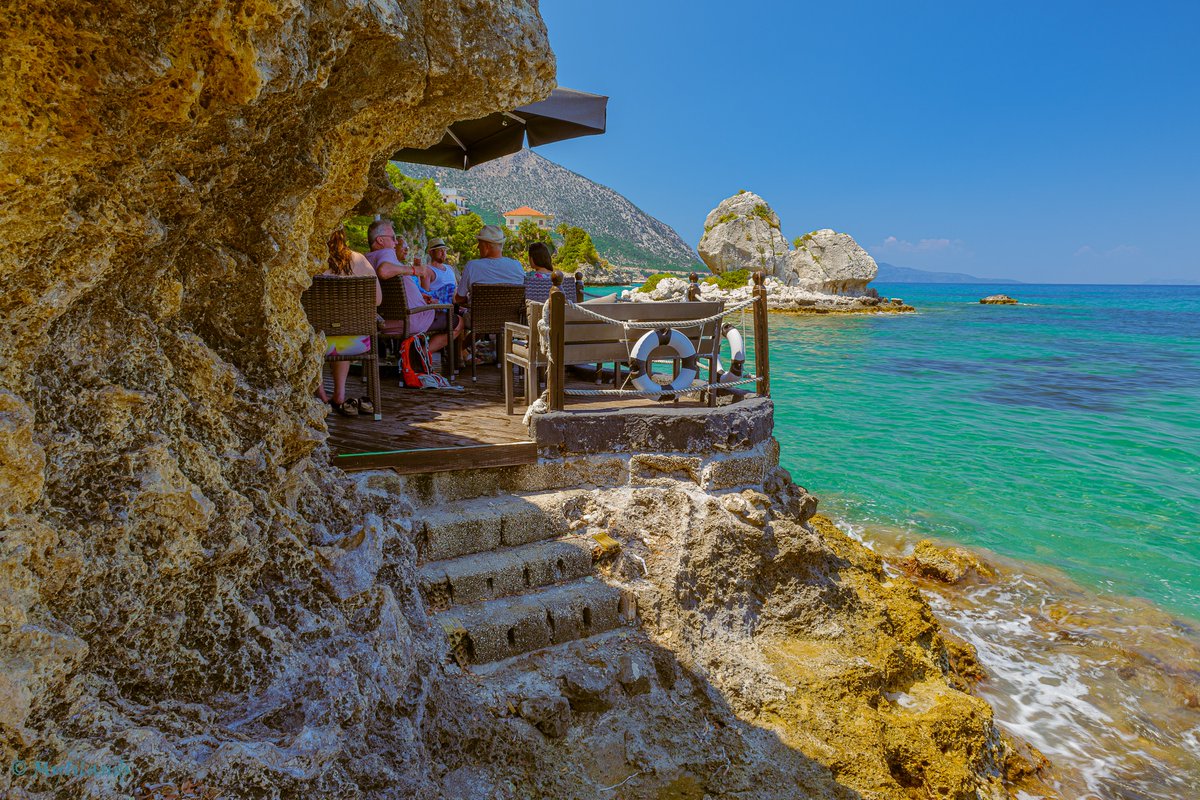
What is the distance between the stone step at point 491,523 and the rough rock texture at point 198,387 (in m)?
0.68

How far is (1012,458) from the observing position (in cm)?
1131

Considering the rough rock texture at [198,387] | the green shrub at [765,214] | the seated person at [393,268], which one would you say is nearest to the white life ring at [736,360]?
the seated person at [393,268]

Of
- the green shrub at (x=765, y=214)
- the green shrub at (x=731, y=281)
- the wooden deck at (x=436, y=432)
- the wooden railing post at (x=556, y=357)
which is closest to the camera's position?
the wooden deck at (x=436, y=432)

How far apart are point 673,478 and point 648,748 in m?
1.80

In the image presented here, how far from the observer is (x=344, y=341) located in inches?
197

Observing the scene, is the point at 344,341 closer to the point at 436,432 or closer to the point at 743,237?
the point at 436,432

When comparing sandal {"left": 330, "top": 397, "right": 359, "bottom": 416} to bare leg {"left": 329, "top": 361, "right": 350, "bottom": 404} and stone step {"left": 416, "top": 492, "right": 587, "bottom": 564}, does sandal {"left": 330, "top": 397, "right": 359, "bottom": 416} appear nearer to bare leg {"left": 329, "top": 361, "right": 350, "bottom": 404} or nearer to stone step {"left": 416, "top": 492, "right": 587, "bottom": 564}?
bare leg {"left": 329, "top": 361, "right": 350, "bottom": 404}

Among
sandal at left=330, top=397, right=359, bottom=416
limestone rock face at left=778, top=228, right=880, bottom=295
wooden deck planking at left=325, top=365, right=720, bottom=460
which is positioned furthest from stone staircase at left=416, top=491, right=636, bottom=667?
limestone rock face at left=778, top=228, right=880, bottom=295

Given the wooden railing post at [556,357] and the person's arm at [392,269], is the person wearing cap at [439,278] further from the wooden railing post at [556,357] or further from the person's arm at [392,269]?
the wooden railing post at [556,357]

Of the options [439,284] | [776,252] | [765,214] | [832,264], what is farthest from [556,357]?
[765,214]

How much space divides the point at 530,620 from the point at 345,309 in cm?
256

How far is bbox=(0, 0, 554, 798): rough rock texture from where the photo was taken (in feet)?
6.19

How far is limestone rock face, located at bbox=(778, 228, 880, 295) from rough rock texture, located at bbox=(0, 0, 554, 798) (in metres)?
60.0

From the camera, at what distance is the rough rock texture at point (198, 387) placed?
1888mm
